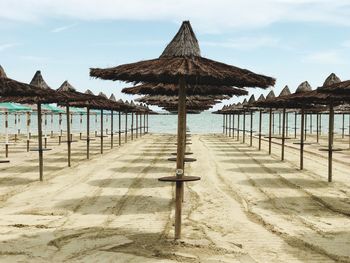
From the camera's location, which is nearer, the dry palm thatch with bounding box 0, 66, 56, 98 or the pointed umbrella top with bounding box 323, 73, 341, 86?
the dry palm thatch with bounding box 0, 66, 56, 98

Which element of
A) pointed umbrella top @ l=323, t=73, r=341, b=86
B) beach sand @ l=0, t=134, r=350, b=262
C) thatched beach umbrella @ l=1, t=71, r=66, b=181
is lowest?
beach sand @ l=0, t=134, r=350, b=262

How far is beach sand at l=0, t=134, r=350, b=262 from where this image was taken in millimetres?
5898

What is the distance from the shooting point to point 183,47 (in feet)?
22.7

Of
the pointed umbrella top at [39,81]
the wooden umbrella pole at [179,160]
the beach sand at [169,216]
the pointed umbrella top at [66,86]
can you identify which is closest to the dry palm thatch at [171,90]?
the beach sand at [169,216]

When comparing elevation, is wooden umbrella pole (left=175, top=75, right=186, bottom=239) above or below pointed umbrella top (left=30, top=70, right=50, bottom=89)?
below

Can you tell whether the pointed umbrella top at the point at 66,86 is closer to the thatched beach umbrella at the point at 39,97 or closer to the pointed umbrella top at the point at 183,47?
the thatched beach umbrella at the point at 39,97

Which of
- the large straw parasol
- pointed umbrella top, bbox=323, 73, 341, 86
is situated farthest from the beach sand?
pointed umbrella top, bbox=323, 73, 341, 86

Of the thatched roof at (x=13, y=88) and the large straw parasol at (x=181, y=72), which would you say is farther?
the thatched roof at (x=13, y=88)

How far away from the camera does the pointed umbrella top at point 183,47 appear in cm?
688

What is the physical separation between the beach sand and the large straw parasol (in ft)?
2.82

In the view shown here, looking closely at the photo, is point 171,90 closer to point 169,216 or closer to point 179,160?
point 169,216

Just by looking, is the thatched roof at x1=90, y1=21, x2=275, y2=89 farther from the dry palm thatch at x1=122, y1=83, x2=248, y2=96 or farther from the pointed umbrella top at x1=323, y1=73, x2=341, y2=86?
the pointed umbrella top at x1=323, y1=73, x2=341, y2=86

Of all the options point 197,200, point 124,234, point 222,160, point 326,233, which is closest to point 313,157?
point 222,160

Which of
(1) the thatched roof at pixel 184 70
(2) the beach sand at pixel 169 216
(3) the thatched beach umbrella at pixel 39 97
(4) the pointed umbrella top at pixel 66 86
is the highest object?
(4) the pointed umbrella top at pixel 66 86
